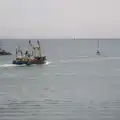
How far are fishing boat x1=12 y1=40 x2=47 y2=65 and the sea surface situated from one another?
50 mm

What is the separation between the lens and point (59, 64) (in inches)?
108

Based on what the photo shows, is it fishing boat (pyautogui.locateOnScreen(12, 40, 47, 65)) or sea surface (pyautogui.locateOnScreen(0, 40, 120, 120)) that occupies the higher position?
fishing boat (pyautogui.locateOnScreen(12, 40, 47, 65))

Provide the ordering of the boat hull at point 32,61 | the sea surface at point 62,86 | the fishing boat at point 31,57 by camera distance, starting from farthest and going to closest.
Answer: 1. the boat hull at point 32,61
2. the fishing boat at point 31,57
3. the sea surface at point 62,86

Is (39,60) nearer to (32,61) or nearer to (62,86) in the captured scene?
(32,61)

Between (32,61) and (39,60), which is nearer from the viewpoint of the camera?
(39,60)

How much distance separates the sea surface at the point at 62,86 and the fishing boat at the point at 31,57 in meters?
0.05

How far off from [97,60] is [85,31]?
1169mm

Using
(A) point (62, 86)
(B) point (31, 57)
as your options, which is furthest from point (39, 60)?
(A) point (62, 86)

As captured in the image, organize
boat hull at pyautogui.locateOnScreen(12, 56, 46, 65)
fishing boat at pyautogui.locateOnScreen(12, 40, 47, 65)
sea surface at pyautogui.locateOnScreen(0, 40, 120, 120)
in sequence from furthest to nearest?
boat hull at pyautogui.locateOnScreen(12, 56, 46, 65) → fishing boat at pyautogui.locateOnScreen(12, 40, 47, 65) → sea surface at pyautogui.locateOnScreen(0, 40, 120, 120)

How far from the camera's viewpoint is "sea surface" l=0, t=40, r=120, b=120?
180 cm

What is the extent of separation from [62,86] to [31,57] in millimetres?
352

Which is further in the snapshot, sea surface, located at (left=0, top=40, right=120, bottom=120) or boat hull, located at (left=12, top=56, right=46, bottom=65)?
boat hull, located at (left=12, top=56, right=46, bottom=65)

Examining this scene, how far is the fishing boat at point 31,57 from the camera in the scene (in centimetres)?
213

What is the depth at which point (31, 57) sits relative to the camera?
2.30 meters
